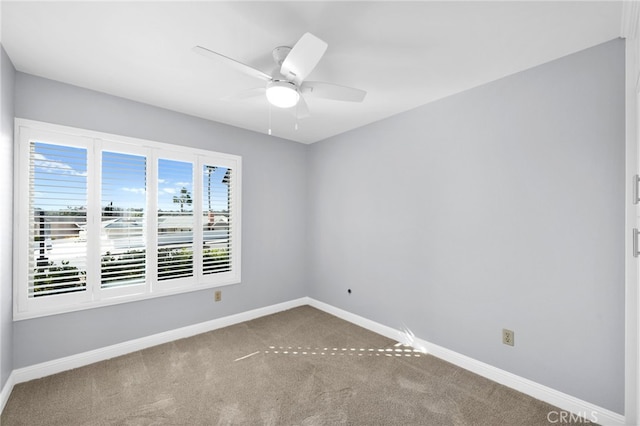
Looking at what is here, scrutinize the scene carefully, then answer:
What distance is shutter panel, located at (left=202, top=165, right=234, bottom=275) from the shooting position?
11.0 ft

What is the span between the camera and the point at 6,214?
2080 mm

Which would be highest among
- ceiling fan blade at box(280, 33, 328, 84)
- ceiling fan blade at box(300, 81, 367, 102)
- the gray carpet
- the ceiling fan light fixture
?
ceiling fan blade at box(280, 33, 328, 84)

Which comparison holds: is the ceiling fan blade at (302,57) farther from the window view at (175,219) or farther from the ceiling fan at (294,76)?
the window view at (175,219)

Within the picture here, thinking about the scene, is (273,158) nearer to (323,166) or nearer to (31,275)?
(323,166)

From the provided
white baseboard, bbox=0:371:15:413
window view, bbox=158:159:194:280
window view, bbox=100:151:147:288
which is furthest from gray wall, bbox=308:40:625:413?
white baseboard, bbox=0:371:15:413

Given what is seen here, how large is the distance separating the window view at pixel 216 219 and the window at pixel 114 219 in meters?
0.01

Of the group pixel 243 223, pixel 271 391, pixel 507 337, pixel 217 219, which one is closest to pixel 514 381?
pixel 507 337

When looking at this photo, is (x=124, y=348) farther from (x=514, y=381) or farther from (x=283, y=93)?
(x=514, y=381)

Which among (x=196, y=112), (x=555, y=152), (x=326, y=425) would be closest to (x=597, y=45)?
(x=555, y=152)

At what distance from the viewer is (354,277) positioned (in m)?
3.65

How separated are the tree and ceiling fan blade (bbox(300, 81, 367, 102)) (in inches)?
74.5

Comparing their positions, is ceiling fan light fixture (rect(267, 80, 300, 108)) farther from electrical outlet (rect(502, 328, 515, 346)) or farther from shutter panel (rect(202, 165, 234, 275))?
electrical outlet (rect(502, 328, 515, 346))

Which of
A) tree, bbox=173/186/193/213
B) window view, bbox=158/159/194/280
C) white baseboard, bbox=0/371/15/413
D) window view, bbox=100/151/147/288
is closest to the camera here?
white baseboard, bbox=0/371/15/413

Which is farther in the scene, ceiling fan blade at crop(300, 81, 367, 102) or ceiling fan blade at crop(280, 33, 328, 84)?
ceiling fan blade at crop(300, 81, 367, 102)
